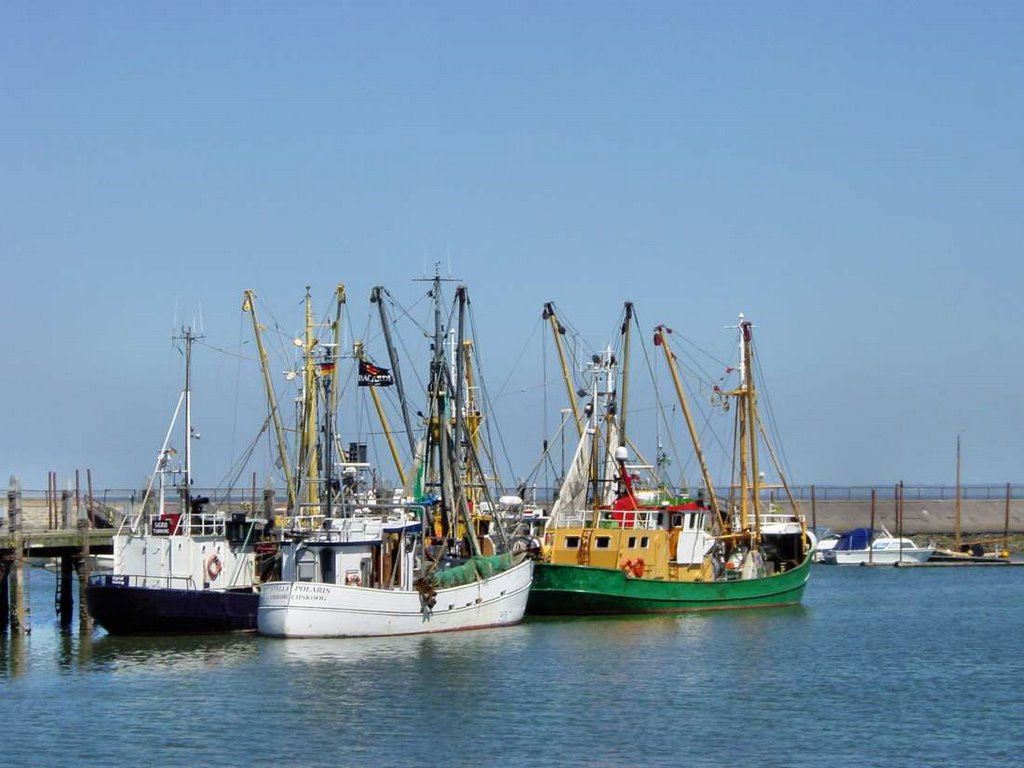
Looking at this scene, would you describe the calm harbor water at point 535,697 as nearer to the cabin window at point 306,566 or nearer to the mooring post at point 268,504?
the cabin window at point 306,566

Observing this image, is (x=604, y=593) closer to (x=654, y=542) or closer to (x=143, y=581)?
(x=654, y=542)

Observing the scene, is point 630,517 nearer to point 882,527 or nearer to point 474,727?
point 474,727

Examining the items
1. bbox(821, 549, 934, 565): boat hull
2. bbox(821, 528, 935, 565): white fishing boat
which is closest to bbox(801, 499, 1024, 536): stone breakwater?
bbox(821, 528, 935, 565): white fishing boat

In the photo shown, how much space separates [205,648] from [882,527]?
7367 cm

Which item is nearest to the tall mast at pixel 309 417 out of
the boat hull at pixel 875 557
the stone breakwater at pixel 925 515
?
the boat hull at pixel 875 557

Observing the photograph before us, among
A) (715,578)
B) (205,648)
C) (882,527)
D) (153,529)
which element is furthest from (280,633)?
(882,527)

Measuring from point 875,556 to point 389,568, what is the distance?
53.3m

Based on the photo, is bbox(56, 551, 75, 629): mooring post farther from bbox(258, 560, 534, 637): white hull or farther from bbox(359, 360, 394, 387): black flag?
bbox(359, 360, 394, 387): black flag

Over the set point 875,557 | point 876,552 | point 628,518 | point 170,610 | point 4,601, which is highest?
point 628,518

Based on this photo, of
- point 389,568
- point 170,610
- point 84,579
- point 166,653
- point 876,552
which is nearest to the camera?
point 166,653

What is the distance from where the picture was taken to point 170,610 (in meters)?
50.2

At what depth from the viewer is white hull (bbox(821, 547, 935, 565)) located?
97750 mm

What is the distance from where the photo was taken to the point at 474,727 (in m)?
36.7

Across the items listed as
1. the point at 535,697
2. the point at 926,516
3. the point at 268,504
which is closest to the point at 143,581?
the point at 268,504
